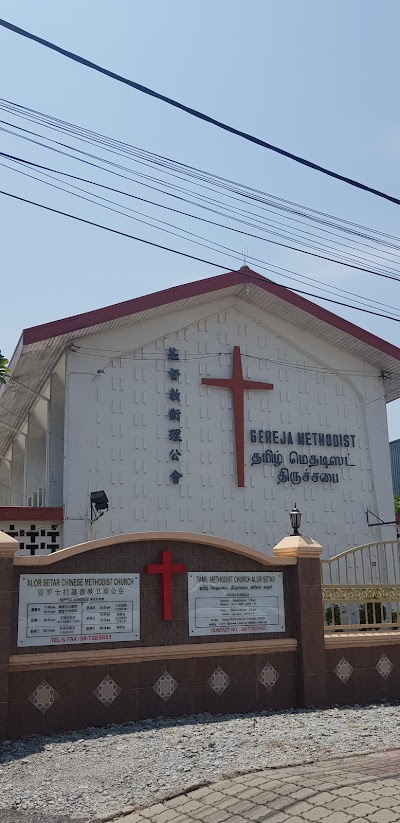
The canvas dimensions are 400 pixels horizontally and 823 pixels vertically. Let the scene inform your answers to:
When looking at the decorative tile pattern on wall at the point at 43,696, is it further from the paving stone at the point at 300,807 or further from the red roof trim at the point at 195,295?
the red roof trim at the point at 195,295

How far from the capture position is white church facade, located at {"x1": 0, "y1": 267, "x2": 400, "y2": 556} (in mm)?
15234

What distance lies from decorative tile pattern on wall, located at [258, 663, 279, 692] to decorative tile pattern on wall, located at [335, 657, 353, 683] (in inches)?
36.6

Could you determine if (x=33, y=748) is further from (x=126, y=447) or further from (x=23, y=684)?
(x=126, y=447)

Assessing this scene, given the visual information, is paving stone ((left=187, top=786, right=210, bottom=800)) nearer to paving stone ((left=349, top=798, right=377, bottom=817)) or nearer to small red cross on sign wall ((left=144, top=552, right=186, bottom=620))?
paving stone ((left=349, top=798, right=377, bottom=817))

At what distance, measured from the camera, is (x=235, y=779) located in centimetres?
665

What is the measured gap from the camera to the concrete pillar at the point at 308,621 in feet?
33.0

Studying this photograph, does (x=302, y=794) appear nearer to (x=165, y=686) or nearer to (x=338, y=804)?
(x=338, y=804)

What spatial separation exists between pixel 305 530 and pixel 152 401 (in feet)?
13.9

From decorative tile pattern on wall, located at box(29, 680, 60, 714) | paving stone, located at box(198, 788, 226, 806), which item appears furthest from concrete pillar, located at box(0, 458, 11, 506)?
paving stone, located at box(198, 788, 226, 806)

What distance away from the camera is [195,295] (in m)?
16.2

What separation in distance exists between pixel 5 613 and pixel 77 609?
0.85 metres

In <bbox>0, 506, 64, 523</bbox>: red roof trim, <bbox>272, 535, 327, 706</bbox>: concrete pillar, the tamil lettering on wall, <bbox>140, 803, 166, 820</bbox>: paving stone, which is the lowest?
<bbox>140, 803, 166, 820</bbox>: paving stone

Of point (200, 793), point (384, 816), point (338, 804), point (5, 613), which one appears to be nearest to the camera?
point (384, 816)

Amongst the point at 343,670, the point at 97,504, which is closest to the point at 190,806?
the point at 343,670
